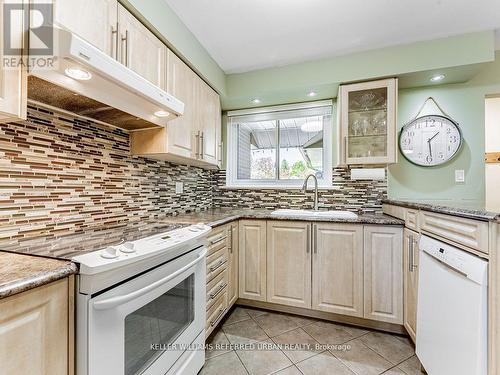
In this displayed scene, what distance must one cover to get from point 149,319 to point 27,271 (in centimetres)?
53

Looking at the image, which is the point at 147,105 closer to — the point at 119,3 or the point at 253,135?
the point at 119,3

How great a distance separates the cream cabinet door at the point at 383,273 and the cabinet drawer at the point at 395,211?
125 mm

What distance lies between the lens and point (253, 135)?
3.00 meters

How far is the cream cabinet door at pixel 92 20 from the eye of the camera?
3.33 ft

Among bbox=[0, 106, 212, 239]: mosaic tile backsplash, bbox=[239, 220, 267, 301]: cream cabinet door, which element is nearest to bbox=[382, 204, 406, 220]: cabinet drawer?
bbox=[239, 220, 267, 301]: cream cabinet door

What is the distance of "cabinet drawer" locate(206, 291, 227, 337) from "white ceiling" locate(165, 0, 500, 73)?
2085mm

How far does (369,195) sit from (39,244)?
2.51m

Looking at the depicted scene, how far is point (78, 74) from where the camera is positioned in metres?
0.93

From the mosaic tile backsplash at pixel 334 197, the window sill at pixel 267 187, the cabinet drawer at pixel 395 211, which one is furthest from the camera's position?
the window sill at pixel 267 187

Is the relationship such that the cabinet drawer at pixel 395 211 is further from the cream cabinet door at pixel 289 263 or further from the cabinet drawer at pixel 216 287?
the cabinet drawer at pixel 216 287

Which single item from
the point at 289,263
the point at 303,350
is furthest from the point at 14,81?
the point at 303,350

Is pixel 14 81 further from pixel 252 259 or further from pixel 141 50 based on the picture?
pixel 252 259

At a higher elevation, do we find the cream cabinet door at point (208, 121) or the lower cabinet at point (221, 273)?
the cream cabinet door at point (208, 121)

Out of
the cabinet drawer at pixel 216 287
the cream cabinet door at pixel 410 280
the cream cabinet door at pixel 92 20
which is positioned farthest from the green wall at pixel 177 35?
the cream cabinet door at pixel 410 280
